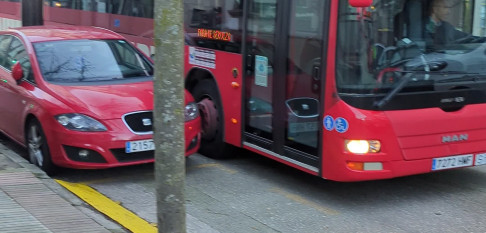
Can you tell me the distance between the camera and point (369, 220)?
5.72 meters

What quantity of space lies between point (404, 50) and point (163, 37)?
2.81m

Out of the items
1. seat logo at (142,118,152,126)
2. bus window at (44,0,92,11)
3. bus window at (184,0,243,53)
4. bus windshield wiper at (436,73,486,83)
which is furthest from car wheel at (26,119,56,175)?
bus window at (44,0,92,11)

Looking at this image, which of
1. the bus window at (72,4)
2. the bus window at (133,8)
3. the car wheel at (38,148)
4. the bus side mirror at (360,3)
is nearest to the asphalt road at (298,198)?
the car wheel at (38,148)

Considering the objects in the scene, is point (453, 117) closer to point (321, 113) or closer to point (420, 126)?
point (420, 126)

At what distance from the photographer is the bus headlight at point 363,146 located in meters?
5.64

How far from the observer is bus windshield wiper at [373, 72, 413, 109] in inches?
223

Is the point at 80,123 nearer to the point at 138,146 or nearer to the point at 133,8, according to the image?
the point at 138,146

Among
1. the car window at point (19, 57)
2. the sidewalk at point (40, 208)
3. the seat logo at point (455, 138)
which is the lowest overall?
the sidewalk at point (40, 208)

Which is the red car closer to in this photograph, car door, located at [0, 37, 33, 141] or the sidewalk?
car door, located at [0, 37, 33, 141]

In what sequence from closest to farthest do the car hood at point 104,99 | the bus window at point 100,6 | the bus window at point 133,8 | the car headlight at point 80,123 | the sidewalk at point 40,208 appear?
1. the sidewalk at point 40,208
2. the car headlight at point 80,123
3. the car hood at point 104,99
4. the bus window at point 133,8
5. the bus window at point 100,6

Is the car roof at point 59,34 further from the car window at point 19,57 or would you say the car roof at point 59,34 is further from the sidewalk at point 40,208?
the sidewalk at point 40,208

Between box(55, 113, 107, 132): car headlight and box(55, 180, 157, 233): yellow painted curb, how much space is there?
62cm

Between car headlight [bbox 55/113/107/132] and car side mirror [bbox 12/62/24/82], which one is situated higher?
car side mirror [bbox 12/62/24/82]

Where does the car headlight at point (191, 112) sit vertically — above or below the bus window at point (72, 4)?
below
